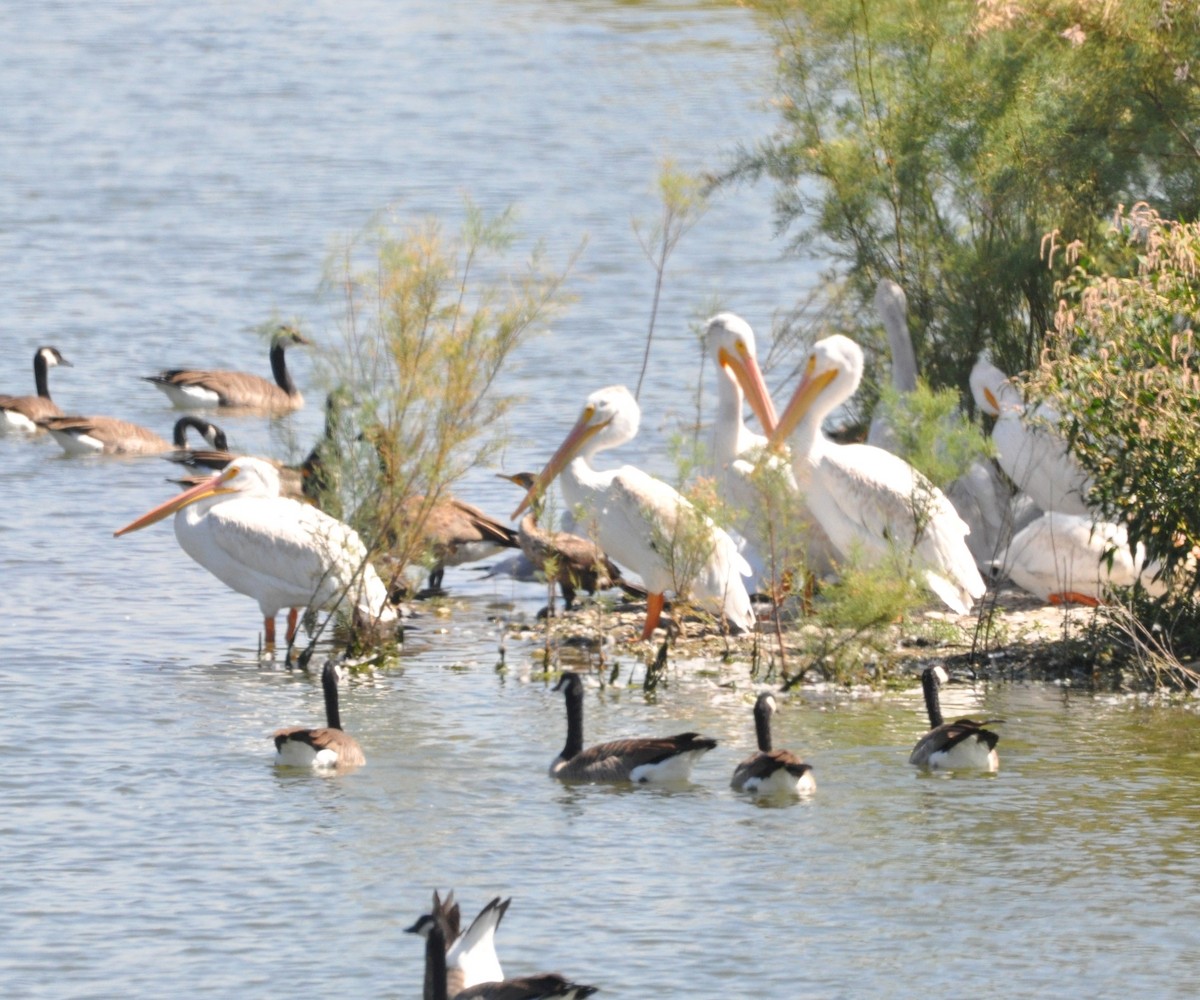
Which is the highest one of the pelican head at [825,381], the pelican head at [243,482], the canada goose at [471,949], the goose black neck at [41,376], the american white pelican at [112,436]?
the pelican head at [825,381]

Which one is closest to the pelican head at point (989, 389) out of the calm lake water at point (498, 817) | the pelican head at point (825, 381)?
the pelican head at point (825, 381)

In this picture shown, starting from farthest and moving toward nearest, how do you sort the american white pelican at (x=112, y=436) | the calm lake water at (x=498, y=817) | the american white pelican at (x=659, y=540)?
the american white pelican at (x=112, y=436) → the american white pelican at (x=659, y=540) → the calm lake water at (x=498, y=817)

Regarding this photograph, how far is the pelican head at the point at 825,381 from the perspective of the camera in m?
12.9

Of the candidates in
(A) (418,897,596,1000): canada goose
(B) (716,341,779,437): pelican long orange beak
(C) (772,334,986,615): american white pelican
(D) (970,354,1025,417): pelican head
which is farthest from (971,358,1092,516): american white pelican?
(A) (418,897,596,1000): canada goose

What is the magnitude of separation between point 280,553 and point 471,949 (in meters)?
5.30

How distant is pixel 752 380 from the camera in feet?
45.0

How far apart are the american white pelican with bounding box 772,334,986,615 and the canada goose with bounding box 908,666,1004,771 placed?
178 cm

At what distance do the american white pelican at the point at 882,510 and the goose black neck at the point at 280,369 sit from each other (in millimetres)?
8020

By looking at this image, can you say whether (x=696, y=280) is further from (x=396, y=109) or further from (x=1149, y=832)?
(x=1149, y=832)

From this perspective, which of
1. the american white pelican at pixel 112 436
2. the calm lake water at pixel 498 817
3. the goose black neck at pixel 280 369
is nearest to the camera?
the calm lake water at pixel 498 817

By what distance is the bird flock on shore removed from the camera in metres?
9.84

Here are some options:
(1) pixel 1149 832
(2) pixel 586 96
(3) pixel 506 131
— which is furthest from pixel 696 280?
(1) pixel 1149 832

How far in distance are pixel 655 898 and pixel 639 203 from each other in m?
20.5

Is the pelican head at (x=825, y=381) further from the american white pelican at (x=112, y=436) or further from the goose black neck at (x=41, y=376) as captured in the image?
the goose black neck at (x=41, y=376)
